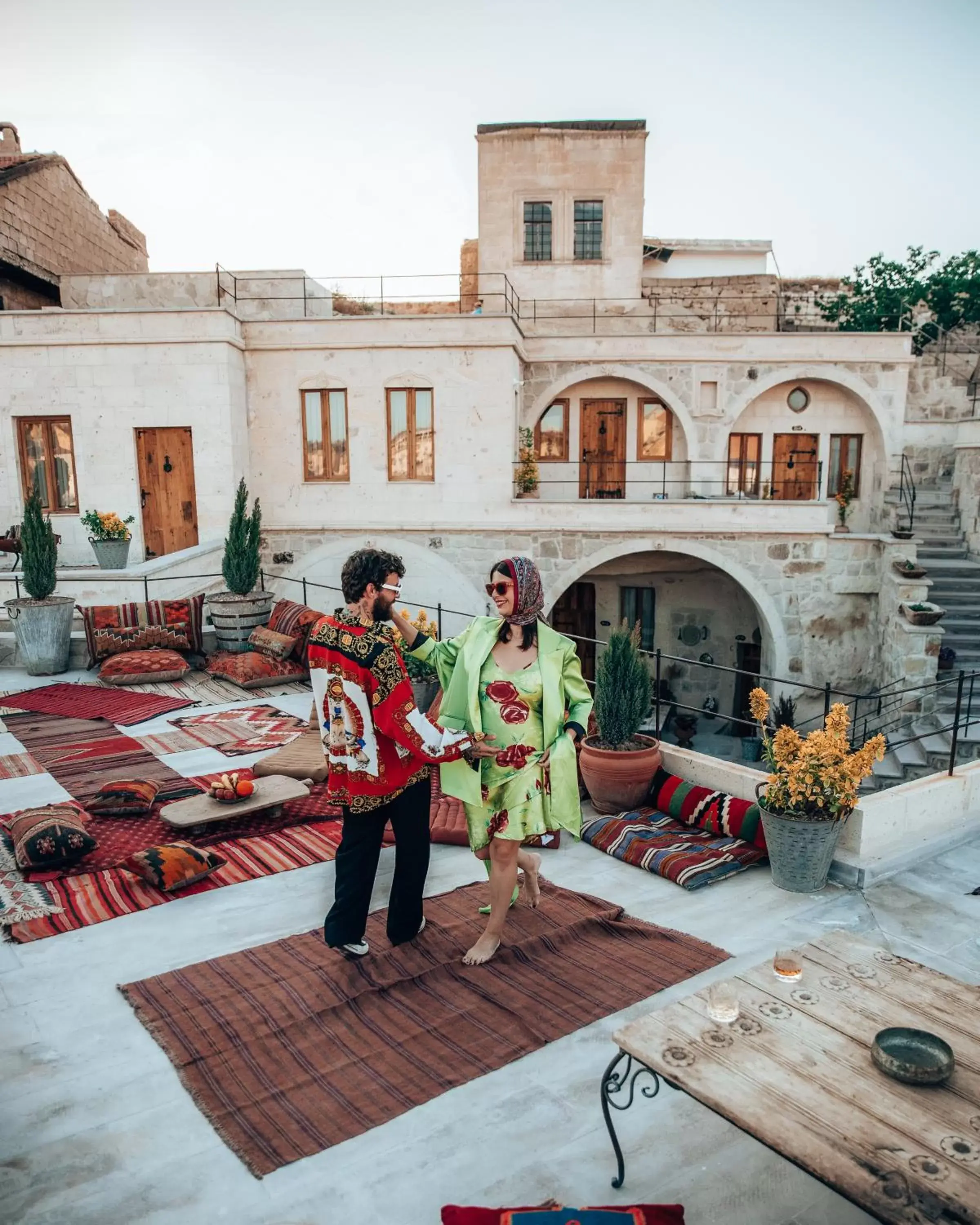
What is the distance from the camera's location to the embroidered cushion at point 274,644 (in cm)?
907

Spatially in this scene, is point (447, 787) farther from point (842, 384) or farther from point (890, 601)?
point (842, 384)

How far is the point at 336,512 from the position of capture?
14906mm

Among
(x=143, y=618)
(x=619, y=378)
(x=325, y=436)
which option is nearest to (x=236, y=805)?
(x=143, y=618)

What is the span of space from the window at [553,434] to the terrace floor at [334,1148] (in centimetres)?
1421

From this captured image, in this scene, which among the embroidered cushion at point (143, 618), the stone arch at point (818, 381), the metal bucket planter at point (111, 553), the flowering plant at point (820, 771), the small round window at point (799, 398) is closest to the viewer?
the flowering plant at point (820, 771)

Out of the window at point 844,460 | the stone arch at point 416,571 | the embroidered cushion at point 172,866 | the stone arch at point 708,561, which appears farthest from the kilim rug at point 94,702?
the window at point 844,460

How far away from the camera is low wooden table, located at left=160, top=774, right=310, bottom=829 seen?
4.96 m

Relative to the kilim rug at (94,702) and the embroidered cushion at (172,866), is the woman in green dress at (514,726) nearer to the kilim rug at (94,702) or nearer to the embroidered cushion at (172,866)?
the embroidered cushion at (172,866)

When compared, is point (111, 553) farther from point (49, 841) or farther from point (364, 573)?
point (364, 573)

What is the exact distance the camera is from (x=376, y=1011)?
340 centimetres

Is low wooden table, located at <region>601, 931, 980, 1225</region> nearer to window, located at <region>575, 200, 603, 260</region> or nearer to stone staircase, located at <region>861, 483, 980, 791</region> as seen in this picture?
stone staircase, located at <region>861, 483, 980, 791</region>

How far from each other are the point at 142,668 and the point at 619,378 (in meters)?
11.2

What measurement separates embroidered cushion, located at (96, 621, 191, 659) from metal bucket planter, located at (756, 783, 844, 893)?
689 cm

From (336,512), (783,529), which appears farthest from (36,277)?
(783,529)
